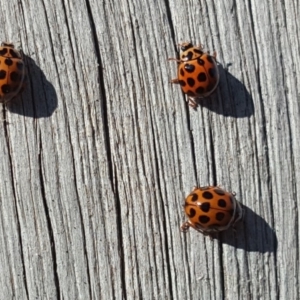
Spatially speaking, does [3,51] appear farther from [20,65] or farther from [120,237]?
[120,237]

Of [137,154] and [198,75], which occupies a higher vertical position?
[198,75]

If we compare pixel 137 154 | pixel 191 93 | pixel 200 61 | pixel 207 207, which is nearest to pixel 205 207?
pixel 207 207

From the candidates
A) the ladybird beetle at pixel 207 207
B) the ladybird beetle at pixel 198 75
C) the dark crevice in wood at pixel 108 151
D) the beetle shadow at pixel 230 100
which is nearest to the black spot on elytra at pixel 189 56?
the ladybird beetle at pixel 198 75

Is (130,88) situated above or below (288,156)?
above

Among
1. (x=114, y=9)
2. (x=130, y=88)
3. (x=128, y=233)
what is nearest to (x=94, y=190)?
(x=128, y=233)

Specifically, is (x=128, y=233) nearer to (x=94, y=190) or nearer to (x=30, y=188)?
(x=94, y=190)

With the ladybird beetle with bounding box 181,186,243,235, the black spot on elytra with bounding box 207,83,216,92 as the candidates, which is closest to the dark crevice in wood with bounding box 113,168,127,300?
the ladybird beetle with bounding box 181,186,243,235

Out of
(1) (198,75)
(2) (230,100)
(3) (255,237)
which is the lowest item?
(3) (255,237)

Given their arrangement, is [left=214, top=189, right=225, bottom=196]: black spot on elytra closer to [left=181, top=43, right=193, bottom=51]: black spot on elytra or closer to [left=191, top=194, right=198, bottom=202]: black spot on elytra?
[left=191, top=194, right=198, bottom=202]: black spot on elytra
